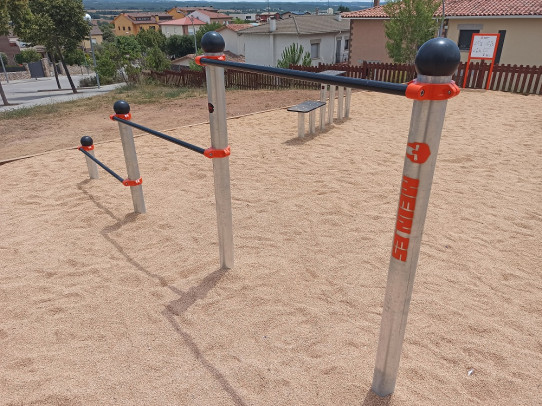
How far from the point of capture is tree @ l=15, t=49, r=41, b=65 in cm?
5144

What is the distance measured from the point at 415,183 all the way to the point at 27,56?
211 feet

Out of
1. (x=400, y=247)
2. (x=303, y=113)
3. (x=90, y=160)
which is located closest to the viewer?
(x=400, y=247)

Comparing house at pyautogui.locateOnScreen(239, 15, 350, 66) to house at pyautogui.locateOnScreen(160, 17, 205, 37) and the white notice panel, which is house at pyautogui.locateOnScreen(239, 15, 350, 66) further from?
house at pyautogui.locateOnScreen(160, 17, 205, 37)

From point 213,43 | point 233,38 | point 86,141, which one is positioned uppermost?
point 213,43

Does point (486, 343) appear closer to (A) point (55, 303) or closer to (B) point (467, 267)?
(B) point (467, 267)

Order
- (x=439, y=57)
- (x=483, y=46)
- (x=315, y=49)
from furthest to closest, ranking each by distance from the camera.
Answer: (x=315, y=49), (x=483, y=46), (x=439, y=57)

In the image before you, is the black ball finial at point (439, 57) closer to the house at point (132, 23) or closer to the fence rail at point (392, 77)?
the fence rail at point (392, 77)

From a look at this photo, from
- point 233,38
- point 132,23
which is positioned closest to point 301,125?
point 233,38

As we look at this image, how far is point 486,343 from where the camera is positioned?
7.21 feet

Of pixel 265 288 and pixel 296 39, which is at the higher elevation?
pixel 296 39

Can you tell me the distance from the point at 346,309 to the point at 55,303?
1.98 metres

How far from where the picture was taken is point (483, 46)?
11.3 metres

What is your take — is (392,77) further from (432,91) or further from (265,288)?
(432,91)

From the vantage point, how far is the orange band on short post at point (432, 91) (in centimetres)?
122
